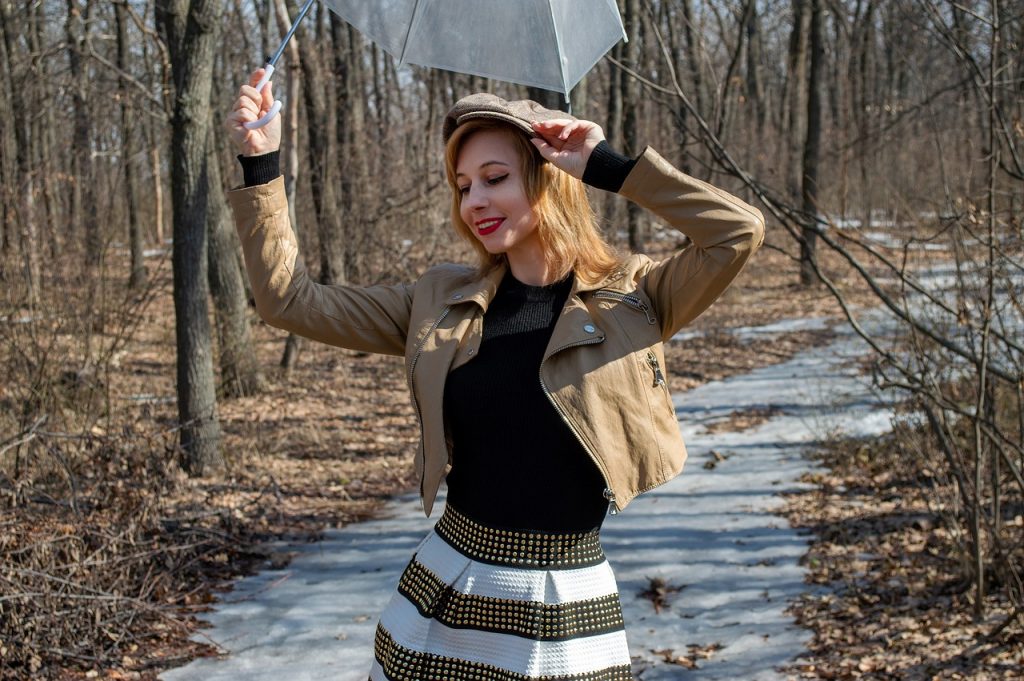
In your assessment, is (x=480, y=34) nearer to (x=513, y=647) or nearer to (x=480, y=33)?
(x=480, y=33)

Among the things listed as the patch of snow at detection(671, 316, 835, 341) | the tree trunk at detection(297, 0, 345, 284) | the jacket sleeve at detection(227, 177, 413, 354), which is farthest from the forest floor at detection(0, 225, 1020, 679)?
the jacket sleeve at detection(227, 177, 413, 354)

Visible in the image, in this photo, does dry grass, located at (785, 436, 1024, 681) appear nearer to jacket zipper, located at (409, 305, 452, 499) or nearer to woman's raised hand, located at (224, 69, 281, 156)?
jacket zipper, located at (409, 305, 452, 499)

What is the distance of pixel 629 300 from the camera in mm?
2318

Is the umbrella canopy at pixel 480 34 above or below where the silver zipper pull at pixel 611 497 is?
above

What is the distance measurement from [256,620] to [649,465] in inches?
132

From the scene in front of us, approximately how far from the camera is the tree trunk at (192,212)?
6.70 meters

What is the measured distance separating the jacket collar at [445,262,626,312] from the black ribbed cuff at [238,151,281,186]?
0.49 meters

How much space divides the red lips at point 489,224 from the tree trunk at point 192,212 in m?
4.68

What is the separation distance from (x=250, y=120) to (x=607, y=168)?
0.77 m

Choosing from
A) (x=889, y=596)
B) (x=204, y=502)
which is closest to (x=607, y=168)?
(x=889, y=596)

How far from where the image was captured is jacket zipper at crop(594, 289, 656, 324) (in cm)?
231

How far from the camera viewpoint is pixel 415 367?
2332 millimetres

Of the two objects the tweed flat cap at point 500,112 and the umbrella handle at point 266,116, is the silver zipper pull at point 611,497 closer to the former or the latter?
the tweed flat cap at point 500,112

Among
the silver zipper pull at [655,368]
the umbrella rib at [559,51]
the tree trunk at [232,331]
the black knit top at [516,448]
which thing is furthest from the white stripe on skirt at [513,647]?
the tree trunk at [232,331]
